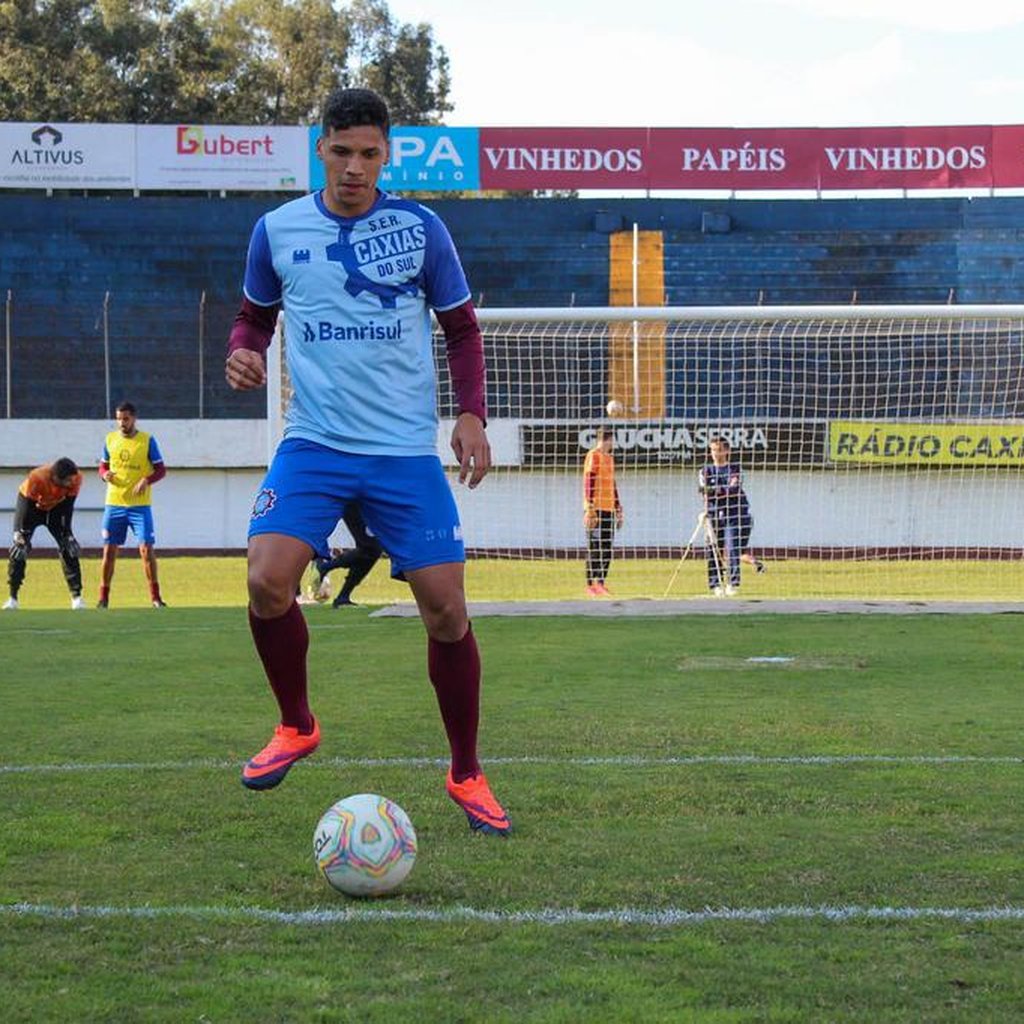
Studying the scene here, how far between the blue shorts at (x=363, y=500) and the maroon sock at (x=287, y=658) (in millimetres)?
277

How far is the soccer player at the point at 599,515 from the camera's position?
57.4 ft

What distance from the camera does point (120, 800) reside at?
533 cm

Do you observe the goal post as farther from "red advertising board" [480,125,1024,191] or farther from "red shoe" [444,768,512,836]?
"red shoe" [444,768,512,836]

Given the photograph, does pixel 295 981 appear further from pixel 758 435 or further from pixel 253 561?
pixel 758 435

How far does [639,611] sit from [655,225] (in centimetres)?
2316

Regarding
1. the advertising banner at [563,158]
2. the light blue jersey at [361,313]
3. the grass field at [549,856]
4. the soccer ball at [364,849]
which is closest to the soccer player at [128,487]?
the grass field at [549,856]

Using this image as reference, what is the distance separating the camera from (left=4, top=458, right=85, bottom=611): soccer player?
54.3 feet

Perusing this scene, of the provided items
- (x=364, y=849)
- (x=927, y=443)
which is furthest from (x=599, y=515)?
(x=364, y=849)

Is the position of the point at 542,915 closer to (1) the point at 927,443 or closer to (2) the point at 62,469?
(2) the point at 62,469

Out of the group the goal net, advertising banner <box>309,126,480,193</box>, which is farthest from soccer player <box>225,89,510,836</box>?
advertising banner <box>309,126,480,193</box>

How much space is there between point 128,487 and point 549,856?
1238 cm

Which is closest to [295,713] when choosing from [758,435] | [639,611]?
[639,611]

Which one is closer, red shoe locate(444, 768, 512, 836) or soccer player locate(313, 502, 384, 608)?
red shoe locate(444, 768, 512, 836)

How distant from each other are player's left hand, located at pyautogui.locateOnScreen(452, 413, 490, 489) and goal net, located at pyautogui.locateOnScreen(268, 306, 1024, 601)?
561 inches
